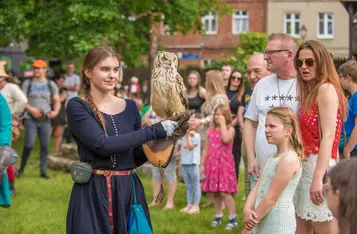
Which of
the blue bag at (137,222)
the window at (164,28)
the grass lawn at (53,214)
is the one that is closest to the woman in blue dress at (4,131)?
the grass lawn at (53,214)

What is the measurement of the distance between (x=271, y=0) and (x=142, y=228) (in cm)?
2987

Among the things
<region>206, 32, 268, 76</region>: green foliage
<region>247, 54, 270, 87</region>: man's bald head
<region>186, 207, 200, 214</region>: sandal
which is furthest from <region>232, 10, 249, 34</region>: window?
<region>247, 54, 270, 87</region>: man's bald head

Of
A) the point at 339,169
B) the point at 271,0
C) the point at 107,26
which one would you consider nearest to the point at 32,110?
the point at 107,26

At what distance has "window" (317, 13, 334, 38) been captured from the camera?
38.5 metres

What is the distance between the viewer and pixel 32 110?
1205cm

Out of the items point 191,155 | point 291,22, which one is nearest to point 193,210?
point 191,155

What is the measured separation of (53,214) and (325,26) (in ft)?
103

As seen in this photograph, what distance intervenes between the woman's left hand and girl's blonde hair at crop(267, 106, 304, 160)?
0.77 ft

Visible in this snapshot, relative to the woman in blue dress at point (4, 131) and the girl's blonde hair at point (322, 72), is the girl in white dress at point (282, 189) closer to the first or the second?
the girl's blonde hair at point (322, 72)

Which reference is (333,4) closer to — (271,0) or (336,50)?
(336,50)

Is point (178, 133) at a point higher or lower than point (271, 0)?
lower

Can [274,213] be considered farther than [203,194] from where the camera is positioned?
No

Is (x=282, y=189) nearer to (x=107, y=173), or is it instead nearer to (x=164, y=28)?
(x=107, y=173)

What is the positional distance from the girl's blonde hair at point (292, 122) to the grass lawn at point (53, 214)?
3.32 meters
